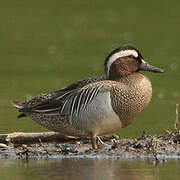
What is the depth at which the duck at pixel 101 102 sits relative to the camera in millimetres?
11141

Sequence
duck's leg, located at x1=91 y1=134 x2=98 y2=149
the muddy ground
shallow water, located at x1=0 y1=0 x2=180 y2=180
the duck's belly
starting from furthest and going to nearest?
duck's leg, located at x1=91 y1=134 x2=98 y2=149, the duck's belly, the muddy ground, shallow water, located at x1=0 y1=0 x2=180 y2=180

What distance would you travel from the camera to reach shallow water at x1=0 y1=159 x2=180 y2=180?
9.09 meters

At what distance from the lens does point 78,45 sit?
2564 cm

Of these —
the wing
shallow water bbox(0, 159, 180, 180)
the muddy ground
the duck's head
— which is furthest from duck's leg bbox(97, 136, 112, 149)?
shallow water bbox(0, 159, 180, 180)

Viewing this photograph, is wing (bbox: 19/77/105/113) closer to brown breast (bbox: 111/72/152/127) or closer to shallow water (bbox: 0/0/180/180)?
brown breast (bbox: 111/72/152/127)

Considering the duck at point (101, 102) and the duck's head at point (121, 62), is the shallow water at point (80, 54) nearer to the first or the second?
the duck at point (101, 102)

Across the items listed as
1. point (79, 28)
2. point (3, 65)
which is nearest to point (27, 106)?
point (3, 65)

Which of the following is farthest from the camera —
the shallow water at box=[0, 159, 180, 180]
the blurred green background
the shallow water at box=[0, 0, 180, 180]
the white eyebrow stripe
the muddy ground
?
the blurred green background

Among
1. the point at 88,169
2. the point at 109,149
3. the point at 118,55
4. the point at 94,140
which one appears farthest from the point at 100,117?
the point at 88,169

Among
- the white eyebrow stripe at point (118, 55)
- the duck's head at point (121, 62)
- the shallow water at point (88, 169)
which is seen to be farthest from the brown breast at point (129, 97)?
the shallow water at point (88, 169)

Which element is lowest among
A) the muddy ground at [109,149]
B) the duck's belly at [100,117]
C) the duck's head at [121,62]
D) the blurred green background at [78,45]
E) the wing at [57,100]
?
the muddy ground at [109,149]

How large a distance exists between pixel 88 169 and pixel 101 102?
68.2 inches

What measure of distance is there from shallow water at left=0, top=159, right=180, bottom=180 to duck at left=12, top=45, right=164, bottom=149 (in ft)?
3.33

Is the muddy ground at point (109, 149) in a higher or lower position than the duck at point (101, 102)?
lower
